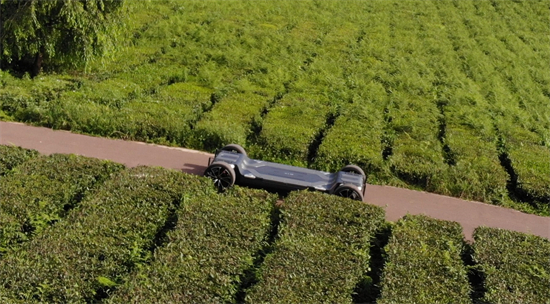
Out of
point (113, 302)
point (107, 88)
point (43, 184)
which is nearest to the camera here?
point (113, 302)

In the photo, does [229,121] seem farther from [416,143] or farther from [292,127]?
[416,143]

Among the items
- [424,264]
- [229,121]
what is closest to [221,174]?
[229,121]

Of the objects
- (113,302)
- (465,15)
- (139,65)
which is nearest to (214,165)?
(113,302)

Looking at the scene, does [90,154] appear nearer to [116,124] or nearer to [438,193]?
[116,124]

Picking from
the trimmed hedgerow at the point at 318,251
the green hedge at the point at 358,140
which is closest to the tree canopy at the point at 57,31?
the green hedge at the point at 358,140

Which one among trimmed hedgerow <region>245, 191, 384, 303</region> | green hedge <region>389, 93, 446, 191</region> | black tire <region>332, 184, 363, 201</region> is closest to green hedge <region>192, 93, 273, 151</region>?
black tire <region>332, 184, 363, 201</region>

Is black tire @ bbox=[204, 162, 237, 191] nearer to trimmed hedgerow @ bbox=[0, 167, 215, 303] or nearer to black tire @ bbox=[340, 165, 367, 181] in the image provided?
trimmed hedgerow @ bbox=[0, 167, 215, 303]

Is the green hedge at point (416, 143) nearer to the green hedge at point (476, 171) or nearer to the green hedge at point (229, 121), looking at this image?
the green hedge at point (476, 171)
